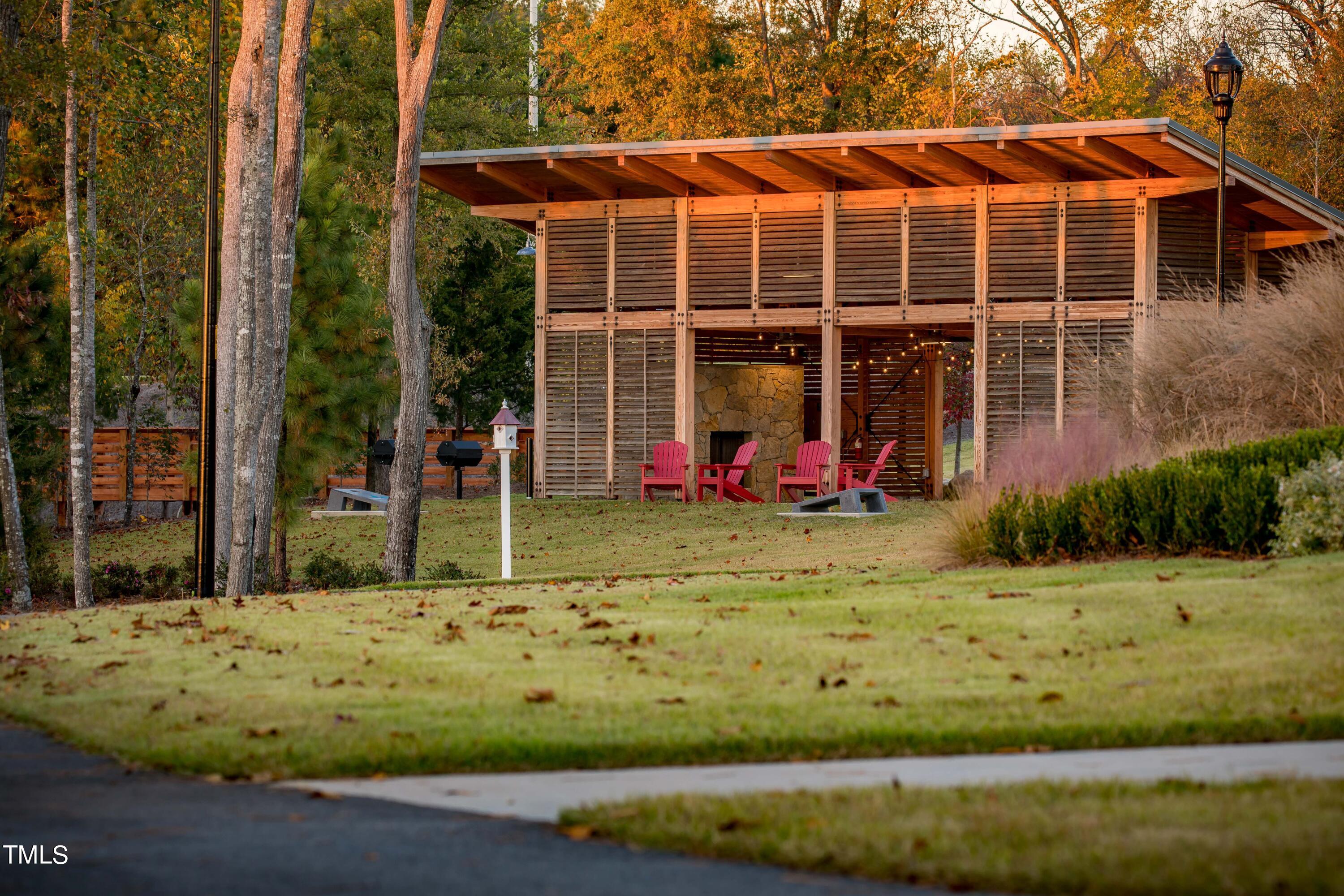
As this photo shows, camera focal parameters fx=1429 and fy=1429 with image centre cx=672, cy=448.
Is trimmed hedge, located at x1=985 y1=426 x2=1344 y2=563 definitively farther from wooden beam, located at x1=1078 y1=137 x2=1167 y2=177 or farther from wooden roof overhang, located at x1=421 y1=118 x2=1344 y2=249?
wooden beam, located at x1=1078 y1=137 x2=1167 y2=177

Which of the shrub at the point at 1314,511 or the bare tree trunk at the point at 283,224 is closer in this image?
the shrub at the point at 1314,511

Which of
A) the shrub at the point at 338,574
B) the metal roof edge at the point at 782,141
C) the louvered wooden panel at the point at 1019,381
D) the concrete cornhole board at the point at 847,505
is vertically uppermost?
the metal roof edge at the point at 782,141

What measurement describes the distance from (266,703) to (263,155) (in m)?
8.85

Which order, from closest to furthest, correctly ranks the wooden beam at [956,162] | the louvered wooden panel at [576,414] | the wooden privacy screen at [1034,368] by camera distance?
the wooden beam at [956,162] → the wooden privacy screen at [1034,368] → the louvered wooden panel at [576,414]

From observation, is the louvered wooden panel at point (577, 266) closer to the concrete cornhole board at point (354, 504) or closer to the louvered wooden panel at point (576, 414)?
the louvered wooden panel at point (576, 414)

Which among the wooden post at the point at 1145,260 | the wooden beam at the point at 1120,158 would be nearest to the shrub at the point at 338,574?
the wooden beam at the point at 1120,158

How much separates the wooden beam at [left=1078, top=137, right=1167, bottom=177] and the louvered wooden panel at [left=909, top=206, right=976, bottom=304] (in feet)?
7.32

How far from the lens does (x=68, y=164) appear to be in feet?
56.4

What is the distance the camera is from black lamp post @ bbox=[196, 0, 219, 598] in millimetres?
12328

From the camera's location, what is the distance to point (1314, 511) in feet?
31.1

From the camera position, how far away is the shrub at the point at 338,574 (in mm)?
15789

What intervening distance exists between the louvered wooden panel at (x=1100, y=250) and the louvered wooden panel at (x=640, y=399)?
629 centimetres

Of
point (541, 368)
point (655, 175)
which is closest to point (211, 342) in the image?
point (655, 175)

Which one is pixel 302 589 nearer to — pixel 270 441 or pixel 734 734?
pixel 270 441
